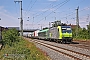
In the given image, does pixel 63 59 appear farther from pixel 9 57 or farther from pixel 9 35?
pixel 9 35

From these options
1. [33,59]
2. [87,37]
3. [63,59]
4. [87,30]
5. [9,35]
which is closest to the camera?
[33,59]

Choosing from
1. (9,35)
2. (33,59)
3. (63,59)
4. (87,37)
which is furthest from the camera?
(87,37)

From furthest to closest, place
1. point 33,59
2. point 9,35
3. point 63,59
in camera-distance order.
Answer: point 9,35
point 63,59
point 33,59

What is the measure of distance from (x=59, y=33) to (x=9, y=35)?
8.22 metres

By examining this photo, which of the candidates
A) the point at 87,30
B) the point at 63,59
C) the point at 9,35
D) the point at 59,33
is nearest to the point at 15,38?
the point at 9,35

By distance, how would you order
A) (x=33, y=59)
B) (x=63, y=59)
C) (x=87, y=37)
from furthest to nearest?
(x=87, y=37) < (x=63, y=59) < (x=33, y=59)

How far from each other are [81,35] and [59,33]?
2176cm

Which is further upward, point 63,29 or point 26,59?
point 63,29

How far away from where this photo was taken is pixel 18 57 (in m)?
12.8

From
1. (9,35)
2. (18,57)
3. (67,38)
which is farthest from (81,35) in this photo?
(18,57)

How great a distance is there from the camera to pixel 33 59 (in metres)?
12.6

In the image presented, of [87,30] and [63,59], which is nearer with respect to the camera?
[63,59]

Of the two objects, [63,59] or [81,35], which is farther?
[81,35]

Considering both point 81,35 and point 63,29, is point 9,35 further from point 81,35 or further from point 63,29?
point 81,35
